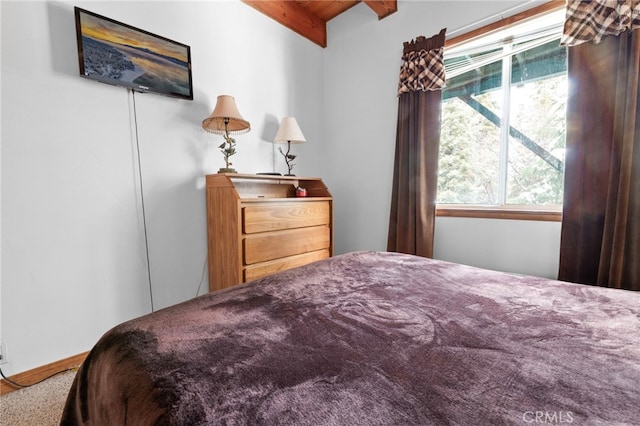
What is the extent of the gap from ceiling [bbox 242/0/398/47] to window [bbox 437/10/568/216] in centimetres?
78

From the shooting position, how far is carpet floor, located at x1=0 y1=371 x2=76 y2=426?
1241mm

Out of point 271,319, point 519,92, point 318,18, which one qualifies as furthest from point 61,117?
point 519,92

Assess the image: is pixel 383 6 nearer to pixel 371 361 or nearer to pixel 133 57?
pixel 133 57

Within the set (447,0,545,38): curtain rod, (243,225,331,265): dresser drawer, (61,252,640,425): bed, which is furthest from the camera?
(243,225,331,265): dresser drawer

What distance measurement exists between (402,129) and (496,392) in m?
2.29

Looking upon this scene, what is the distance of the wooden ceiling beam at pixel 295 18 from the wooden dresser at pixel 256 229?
5.20ft

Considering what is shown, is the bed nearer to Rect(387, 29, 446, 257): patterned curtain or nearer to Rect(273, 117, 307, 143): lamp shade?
Rect(387, 29, 446, 257): patterned curtain

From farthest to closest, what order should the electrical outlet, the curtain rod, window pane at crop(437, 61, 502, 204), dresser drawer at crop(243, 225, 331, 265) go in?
window pane at crop(437, 61, 502, 204) → dresser drawer at crop(243, 225, 331, 265) → the curtain rod → the electrical outlet

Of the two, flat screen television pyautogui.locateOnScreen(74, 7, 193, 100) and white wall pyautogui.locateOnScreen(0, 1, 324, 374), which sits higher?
flat screen television pyautogui.locateOnScreen(74, 7, 193, 100)

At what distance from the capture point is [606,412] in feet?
1.38

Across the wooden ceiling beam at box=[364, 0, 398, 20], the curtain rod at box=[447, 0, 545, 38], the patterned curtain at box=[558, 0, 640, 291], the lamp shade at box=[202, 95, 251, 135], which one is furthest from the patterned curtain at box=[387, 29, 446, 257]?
the lamp shade at box=[202, 95, 251, 135]

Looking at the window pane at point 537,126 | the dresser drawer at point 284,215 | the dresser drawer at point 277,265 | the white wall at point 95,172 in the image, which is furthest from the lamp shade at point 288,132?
the window pane at point 537,126

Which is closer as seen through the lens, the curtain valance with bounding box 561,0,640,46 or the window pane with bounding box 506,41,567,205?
the curtain valance with bounding box 561,0,640,46

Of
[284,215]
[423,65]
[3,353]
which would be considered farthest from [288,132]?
[3,353]
